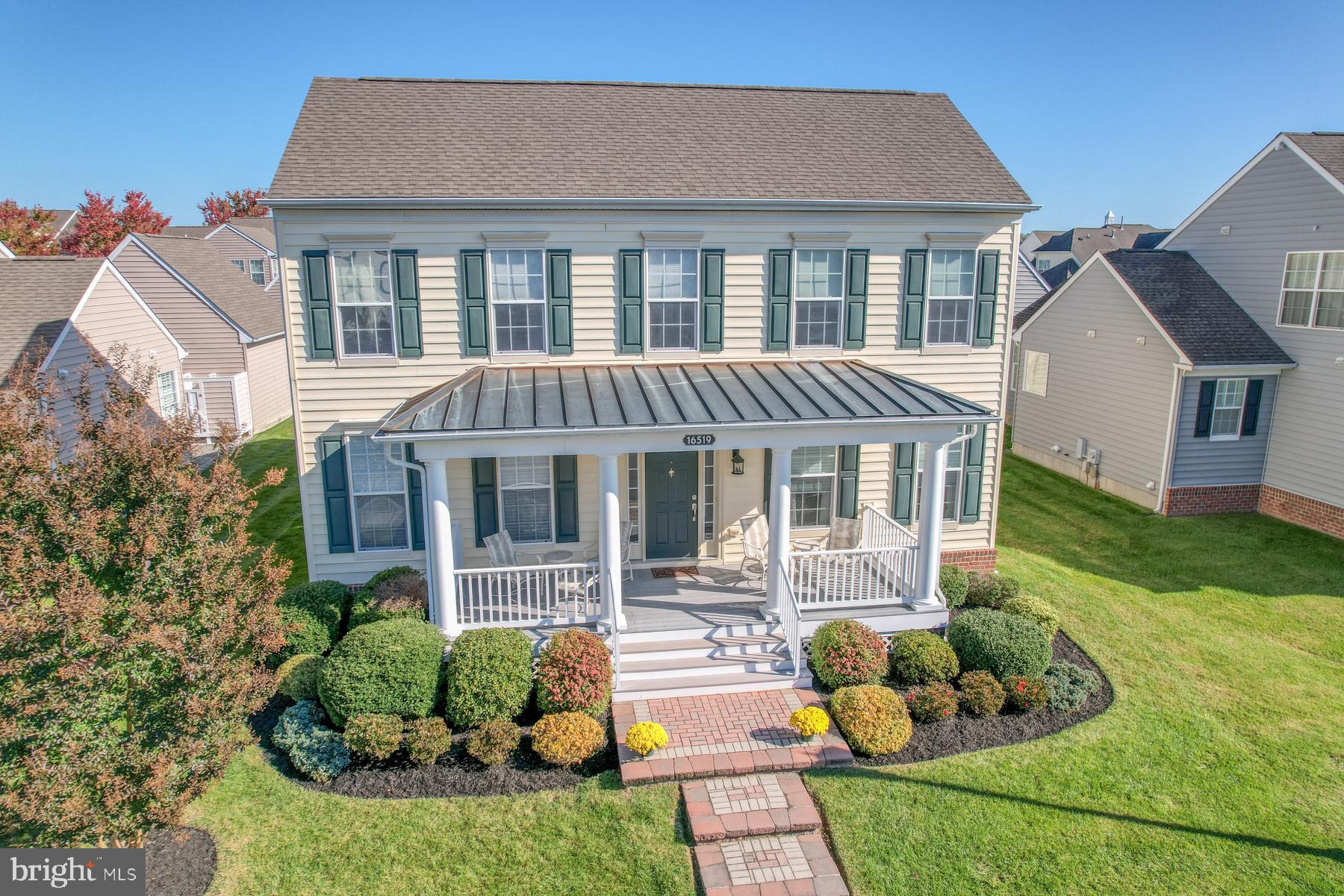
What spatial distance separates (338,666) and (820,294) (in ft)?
29.5

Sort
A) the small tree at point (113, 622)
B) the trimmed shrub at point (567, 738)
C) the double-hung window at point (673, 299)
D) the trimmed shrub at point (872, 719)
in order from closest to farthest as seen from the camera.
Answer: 1. the small tree at point (113, 622)
2. the trimmed shrub at point (567, 738)
3. the trimmed shrub at point (872, 719)
4. the double-hung window at point (673, 299)

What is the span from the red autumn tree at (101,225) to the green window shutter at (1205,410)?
47.6 m

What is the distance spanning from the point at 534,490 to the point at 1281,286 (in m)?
16.4

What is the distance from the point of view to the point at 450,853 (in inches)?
316

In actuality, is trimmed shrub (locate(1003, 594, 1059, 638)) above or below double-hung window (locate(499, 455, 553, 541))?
below

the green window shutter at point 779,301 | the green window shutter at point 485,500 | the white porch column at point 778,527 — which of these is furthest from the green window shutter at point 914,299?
the green window shutter at point 485,500

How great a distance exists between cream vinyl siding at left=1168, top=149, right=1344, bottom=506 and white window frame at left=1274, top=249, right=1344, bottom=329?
6 cm

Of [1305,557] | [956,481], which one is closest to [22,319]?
[956,481]

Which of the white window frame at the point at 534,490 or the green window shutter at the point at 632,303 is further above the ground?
the green window shutter at the point at 632,303

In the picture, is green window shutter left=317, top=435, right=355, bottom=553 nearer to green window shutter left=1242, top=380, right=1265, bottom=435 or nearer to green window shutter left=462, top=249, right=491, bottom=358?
green window shutter left=462, top=249, right=491, bottom=358

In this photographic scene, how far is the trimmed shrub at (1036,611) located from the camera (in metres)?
12.1

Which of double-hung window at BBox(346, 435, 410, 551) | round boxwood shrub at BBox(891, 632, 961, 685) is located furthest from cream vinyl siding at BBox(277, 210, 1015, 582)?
round boxwood shrub at BBox(891, 632, 961, 685)

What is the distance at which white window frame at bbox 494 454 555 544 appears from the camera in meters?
12.9

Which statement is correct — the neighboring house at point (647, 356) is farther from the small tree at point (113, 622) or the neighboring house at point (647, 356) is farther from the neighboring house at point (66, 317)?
the neighboring house at point (66, 317)
